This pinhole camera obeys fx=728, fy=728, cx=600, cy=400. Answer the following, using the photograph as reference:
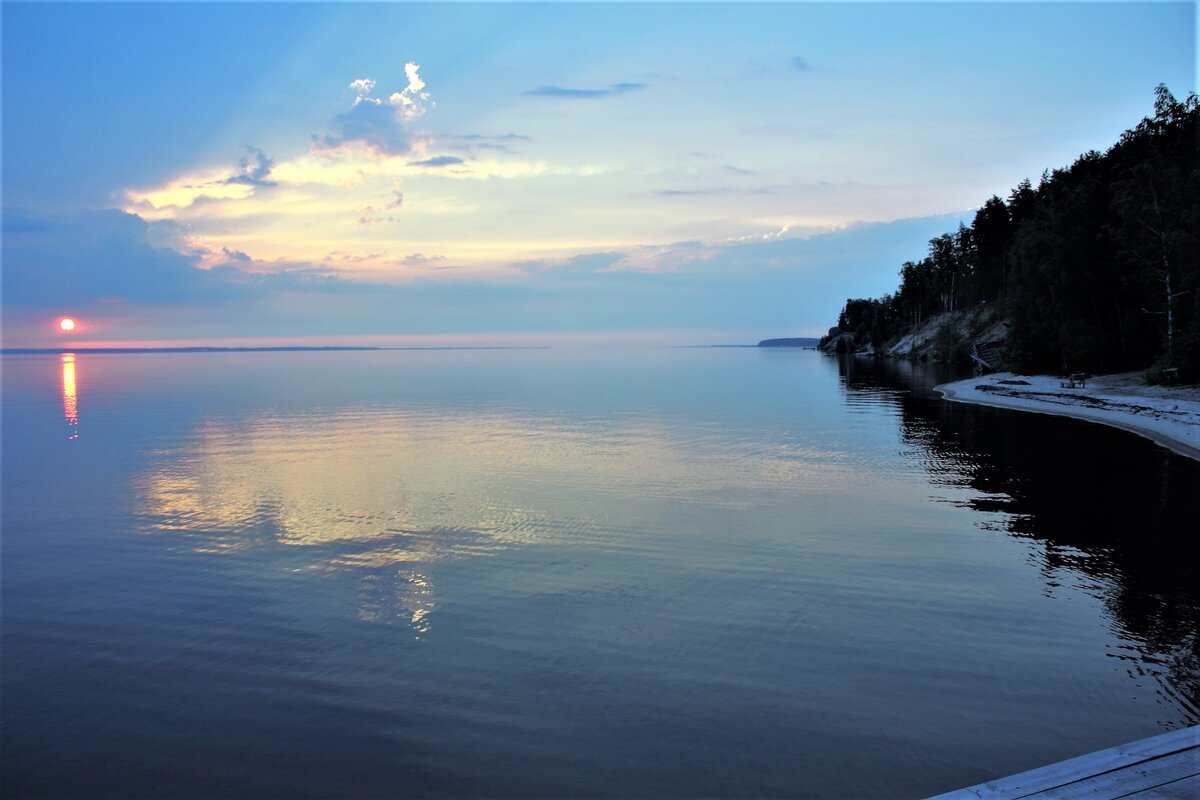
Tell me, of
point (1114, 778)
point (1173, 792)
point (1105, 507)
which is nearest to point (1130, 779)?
point (1114, 778)

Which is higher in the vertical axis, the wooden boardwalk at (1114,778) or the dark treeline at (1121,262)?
the dark treeline at (1121,262)

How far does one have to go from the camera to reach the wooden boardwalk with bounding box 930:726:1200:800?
690 cm

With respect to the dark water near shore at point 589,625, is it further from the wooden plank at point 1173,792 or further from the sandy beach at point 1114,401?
the sandy beach at point 1114,401

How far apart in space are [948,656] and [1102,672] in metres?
2.27

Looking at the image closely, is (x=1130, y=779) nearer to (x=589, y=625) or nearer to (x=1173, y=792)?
(x=1173, y=792)

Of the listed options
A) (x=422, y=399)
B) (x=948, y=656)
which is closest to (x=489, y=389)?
(x=422, y=399)

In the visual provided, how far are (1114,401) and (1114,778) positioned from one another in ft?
164

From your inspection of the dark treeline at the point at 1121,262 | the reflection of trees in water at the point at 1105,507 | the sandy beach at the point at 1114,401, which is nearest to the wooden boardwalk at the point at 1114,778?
the reflection of trees in water at the point at 1105,507

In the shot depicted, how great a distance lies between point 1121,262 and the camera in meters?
63.6

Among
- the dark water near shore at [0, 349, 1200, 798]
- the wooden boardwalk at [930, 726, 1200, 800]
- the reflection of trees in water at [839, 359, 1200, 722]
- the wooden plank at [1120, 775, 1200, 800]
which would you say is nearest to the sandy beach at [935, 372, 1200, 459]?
the reflection of trees in water at [839, 359, 1200, 722]

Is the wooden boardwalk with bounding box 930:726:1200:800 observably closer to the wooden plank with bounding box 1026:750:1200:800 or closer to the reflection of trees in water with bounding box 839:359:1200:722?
the wooden plank with bounding box 1026:750:1200:800

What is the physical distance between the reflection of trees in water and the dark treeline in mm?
16175

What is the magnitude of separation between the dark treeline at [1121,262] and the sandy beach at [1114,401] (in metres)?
3.20

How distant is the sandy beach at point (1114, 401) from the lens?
124 feet
